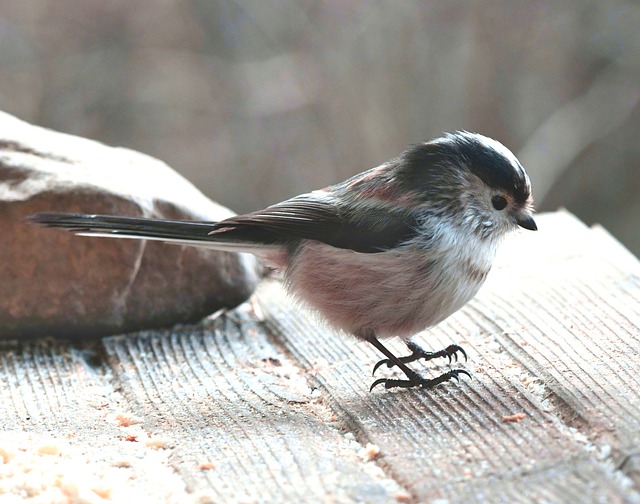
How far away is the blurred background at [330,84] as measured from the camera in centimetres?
634

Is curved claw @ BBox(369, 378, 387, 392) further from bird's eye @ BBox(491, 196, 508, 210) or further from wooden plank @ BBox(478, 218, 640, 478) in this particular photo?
bird's eye @ BBox(491, 196, 508, 210)

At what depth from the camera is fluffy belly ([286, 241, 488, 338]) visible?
2355 millimetres

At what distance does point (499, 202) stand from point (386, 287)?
42 centimetres

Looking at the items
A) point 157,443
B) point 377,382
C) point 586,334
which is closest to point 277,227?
point 377,382

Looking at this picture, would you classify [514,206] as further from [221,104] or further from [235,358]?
[221,104]

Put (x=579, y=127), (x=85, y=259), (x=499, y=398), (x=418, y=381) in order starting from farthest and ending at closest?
(x=579, y=127) → (x=85, y=259) → (x=418, y=381) → (x=499, y=398)

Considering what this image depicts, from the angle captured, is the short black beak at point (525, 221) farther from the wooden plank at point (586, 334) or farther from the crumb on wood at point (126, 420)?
the crumb on wood at point (126, 420)

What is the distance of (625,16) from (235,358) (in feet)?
15.4

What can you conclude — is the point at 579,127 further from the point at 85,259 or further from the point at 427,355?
the point at 85,259

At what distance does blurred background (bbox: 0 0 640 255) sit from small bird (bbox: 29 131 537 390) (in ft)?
13.1

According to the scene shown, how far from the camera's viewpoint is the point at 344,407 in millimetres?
2223

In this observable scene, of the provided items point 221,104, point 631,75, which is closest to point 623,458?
point 631,75

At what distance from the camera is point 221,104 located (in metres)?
6.92

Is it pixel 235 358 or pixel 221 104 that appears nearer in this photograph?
pixel 235 358
